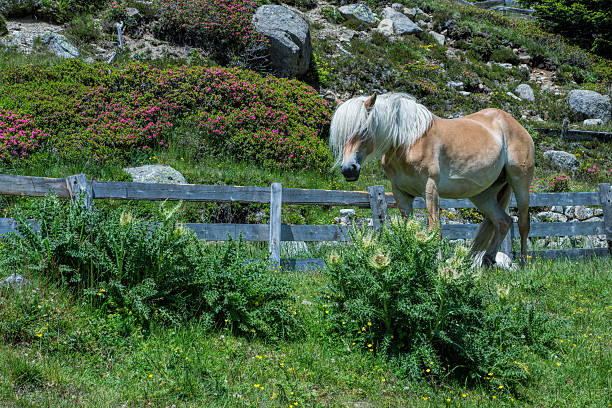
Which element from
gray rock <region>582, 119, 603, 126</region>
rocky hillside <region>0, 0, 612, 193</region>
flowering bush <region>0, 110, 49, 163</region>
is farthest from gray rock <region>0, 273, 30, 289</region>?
gray rock <region>582, 119, 603, 126</region>

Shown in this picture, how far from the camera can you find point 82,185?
527 centimetres

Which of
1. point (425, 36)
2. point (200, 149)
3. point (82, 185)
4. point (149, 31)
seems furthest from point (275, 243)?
point (425, 36)

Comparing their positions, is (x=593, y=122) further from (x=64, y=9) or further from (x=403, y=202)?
(x=64, y=9)

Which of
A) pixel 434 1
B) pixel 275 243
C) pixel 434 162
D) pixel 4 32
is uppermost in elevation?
pixel 434 1

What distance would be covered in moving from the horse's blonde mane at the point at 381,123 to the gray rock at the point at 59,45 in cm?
1241

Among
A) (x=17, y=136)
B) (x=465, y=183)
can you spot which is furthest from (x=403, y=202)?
(x=17, y=136)

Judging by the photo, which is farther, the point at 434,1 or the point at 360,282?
the point at 434,1

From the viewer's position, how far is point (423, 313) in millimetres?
3273

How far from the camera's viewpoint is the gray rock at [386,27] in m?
22.3

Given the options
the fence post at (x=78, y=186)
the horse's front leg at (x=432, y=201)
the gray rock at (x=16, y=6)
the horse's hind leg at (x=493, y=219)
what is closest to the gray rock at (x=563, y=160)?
the horse's hind leg at (x=493, y=219)

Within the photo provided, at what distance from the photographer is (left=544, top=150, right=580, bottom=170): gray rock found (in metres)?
14.6

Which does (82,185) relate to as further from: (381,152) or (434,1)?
(434,1)

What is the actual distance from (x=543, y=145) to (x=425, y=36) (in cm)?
926

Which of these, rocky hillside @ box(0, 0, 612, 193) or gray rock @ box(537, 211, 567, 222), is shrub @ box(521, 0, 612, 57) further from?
gray rock @ box(537, 211, 567, 222)
